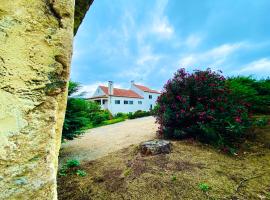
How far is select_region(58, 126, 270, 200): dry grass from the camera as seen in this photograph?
2984 mm

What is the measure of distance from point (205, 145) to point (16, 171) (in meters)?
4.77

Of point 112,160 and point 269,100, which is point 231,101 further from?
point 112,160

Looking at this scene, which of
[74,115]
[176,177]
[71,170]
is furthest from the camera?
[74,115]

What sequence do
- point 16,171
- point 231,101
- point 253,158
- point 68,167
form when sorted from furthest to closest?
point 231,101 → point 68,167 → point 253,158 → point 16,171

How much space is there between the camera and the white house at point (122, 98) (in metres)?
35.3

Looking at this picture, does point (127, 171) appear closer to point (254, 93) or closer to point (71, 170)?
point (71, 170)

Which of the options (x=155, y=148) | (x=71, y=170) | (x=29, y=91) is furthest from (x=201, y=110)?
(x=29, y=91)

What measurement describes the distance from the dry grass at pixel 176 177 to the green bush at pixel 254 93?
210 cm

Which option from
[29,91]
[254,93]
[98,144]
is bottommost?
[98,144]

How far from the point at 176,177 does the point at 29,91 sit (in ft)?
9.33

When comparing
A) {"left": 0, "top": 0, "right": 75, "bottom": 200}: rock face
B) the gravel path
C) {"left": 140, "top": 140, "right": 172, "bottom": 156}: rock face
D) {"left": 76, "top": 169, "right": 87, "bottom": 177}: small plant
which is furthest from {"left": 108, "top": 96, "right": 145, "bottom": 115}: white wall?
{"left": 0, "top": 0, "right": 75, "bottom": 200}: rock face

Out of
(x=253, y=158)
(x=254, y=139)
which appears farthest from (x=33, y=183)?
(x=254, y=139)

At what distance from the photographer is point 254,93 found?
21.5 ft

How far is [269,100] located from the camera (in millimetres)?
6695
